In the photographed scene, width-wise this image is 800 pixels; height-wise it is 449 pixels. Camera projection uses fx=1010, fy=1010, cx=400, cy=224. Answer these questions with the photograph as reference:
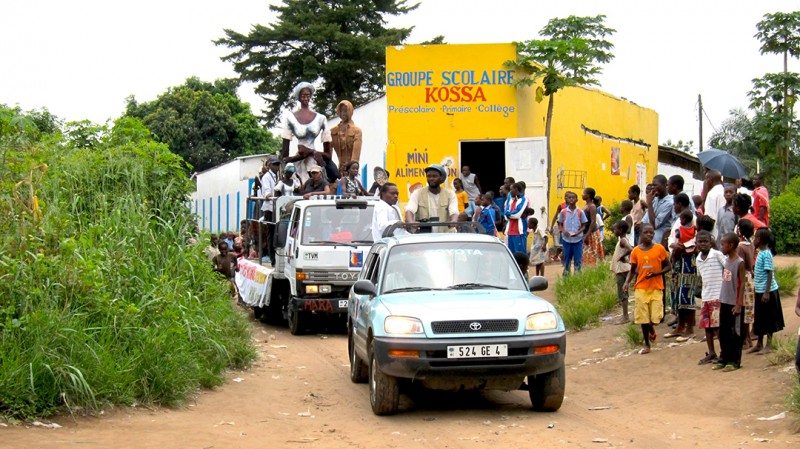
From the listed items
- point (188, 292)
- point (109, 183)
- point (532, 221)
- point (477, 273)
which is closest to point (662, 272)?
point (477, 273)

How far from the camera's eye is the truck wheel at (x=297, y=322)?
50.6ft

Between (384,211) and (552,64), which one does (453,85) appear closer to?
(552,64)

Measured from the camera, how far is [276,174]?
1912cm

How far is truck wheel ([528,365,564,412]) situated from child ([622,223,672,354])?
323cm

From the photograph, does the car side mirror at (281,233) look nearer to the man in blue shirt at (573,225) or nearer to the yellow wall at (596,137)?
the man in blue shirt at (573,225)

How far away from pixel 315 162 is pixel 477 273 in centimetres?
809

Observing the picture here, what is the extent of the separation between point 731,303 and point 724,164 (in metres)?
3.90

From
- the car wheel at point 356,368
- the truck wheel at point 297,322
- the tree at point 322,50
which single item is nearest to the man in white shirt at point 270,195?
the truck wheel at point 297,322

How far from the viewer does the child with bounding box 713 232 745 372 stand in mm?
10328

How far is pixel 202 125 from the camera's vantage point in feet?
180

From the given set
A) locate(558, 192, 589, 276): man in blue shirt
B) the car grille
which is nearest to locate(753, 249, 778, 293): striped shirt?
the car grille

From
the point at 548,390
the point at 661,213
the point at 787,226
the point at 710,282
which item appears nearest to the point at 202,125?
the point at 787,226

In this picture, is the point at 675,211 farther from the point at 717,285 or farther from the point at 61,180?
the point at 61,180

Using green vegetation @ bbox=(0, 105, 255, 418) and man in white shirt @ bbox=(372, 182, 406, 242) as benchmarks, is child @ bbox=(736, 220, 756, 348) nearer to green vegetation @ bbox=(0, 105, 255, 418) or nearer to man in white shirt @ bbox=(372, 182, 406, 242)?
man in white shirt @ bbox=(372, 182, 406, 242)
